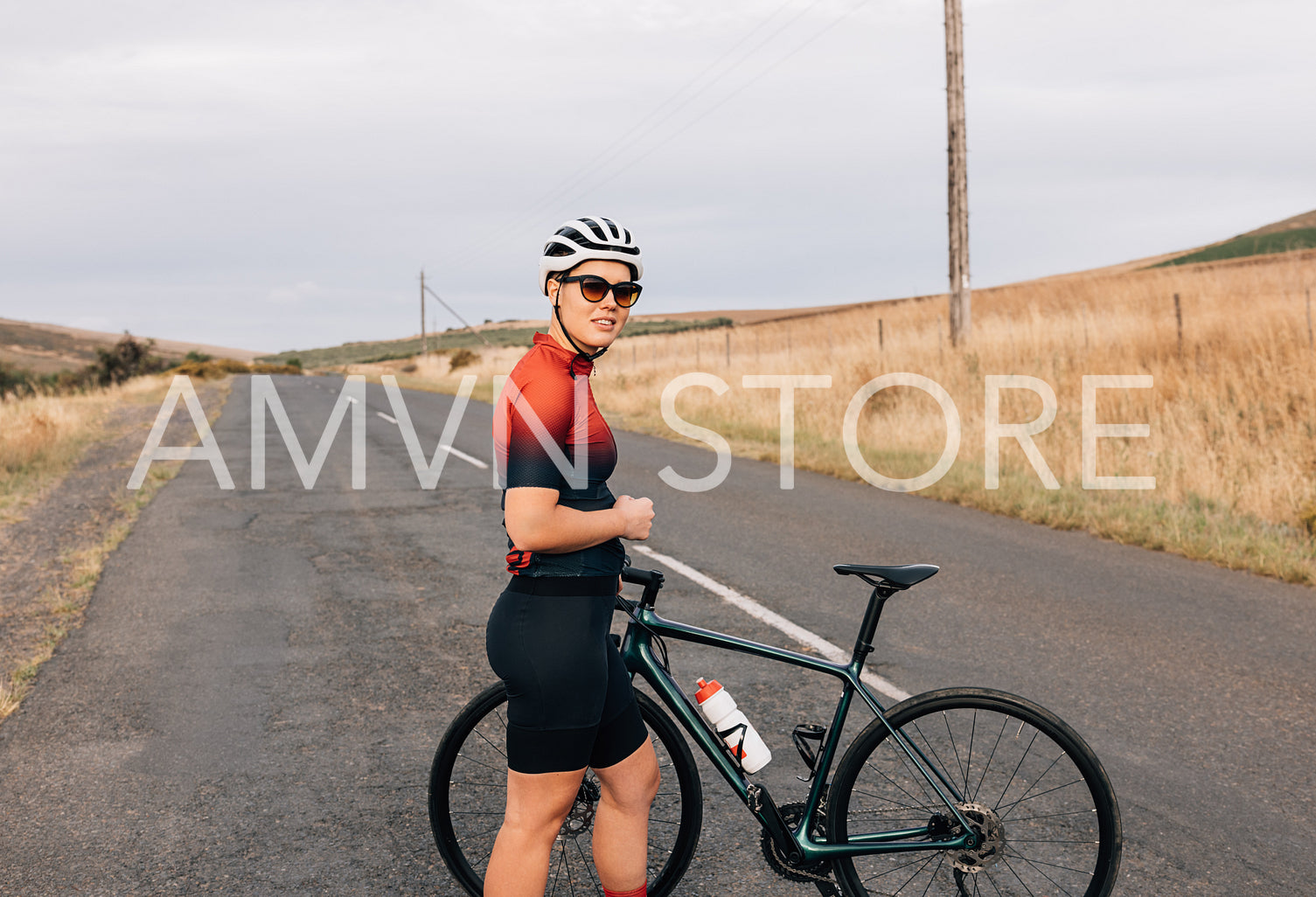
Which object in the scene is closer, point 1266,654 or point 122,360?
point 1266,654

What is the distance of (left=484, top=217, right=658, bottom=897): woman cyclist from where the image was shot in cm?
212

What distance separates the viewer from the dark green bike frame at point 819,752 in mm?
2670

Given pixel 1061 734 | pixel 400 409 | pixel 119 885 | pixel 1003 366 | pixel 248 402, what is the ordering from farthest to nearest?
pixel 248 402, pixel 400 409, pixel 1003 366, pixel 119 885, pixel 1061 734

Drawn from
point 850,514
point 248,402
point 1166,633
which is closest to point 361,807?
point 1166,633

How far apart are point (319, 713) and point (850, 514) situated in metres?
6.10

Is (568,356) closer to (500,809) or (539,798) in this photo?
(539,798)

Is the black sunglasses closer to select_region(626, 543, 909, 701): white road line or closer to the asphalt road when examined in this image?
the asphalt road

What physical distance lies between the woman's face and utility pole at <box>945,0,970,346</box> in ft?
52.1

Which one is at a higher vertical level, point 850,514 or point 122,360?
point 122,360

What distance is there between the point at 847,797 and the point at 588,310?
156 centimetres

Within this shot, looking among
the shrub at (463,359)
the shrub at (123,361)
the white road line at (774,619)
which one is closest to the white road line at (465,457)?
the white road line at (774,619)

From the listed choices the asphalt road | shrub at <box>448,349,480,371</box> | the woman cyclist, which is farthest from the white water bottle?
shrub at <box>448,349,480,371</box>

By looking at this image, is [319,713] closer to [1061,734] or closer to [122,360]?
[1061,734]

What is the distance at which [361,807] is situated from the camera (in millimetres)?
3680
